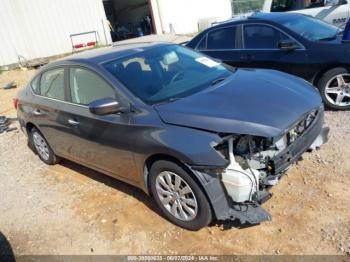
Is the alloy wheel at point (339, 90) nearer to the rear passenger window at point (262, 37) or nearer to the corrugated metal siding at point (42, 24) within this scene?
the rear passenger window at point (262, 37)

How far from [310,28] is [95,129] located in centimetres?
408

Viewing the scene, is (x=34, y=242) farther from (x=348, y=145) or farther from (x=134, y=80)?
(x=348, y=145)

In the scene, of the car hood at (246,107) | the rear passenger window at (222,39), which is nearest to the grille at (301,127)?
the car hood at (246,107)

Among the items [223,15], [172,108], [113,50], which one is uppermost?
[113,50]

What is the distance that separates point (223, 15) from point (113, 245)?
76.4 feet

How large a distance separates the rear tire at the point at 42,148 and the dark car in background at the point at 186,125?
33.1 inches

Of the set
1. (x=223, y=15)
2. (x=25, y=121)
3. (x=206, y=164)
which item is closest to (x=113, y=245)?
(x=206, y=164)

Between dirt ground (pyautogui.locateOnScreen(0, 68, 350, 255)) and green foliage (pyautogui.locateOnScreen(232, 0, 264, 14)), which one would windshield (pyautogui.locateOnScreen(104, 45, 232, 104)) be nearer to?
dirt ground (pyautogui.locateOnScreen(0, 68, 350, 255))

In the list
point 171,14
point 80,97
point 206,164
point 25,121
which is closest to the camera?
point 206,164

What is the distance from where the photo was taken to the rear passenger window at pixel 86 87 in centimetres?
393

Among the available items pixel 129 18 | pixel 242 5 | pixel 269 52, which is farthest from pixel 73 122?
pixel 129 18

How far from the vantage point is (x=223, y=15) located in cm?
2477

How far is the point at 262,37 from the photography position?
20.3ft

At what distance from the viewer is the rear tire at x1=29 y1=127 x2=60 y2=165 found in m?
5.50
